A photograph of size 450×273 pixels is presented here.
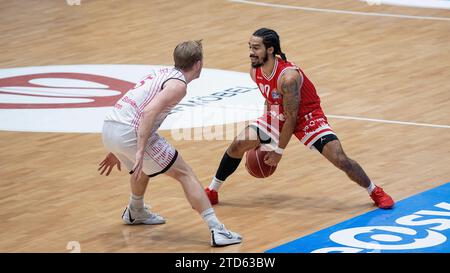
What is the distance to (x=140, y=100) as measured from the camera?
28.2 feet

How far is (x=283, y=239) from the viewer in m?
8.75

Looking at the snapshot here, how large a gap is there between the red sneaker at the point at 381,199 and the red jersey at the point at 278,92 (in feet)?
2.85

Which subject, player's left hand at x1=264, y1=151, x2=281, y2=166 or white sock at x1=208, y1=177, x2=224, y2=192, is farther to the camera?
white sock at x1=208, y1=177, x2=224, y2=192

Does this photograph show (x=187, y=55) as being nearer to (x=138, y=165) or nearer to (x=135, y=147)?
(x=135, y=147)

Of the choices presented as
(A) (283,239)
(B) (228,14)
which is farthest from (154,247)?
(B) (228,14)

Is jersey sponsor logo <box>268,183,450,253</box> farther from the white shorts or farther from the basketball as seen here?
the white shorts

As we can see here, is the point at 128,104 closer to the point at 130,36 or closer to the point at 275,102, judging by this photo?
the point at 275,102

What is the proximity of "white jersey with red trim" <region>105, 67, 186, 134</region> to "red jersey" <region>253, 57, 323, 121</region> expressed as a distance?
1.11 m

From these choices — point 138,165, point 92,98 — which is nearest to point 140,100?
point 138,165

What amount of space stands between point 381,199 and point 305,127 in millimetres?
894

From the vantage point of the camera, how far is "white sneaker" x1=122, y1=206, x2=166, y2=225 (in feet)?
30.1

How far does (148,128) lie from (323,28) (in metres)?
8.62

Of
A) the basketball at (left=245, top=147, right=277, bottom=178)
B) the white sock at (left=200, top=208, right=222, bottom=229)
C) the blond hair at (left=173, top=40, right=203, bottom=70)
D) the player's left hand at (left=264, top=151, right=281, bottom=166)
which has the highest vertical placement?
the blond hair at (left=173, top=40, right=203, bottom=70)

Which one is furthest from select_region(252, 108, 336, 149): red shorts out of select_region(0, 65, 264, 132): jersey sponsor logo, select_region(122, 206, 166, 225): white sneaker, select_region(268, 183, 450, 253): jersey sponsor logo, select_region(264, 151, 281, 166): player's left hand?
select_region(0, 65, 264, 132): jersey sponsor logo
